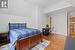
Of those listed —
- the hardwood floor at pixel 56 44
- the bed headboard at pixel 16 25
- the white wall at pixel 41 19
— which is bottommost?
the hardwood floor at pixel 56 44

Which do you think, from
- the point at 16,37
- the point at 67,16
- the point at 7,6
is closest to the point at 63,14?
the point at 67,16

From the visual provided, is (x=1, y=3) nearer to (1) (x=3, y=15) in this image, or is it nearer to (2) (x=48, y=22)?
(1) (x=3, y=15)

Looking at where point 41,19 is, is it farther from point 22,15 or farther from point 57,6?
point 22,15

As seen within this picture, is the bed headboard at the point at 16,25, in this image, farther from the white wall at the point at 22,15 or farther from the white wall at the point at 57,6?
the white wall at the point at 57,6

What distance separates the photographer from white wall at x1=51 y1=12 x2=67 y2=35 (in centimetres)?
796

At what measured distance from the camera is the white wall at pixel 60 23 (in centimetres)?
796

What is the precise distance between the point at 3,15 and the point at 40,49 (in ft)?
9.71

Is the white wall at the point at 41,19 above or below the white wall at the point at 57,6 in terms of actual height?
below

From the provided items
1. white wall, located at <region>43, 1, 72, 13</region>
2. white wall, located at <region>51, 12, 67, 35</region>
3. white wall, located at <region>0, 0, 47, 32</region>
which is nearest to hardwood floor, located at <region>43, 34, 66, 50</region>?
white wall, located at <region>51, 12, 67, 35</region>

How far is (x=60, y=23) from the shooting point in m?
8.36

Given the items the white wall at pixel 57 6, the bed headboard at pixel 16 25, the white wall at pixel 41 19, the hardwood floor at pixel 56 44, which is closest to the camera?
the hardwood floor at pixel 56 44

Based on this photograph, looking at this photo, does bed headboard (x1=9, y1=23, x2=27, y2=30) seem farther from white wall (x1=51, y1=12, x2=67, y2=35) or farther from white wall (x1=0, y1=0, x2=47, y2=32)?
white wall (x1=51, y1=12, x2=67, y2=35)

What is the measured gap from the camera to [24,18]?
260 inches

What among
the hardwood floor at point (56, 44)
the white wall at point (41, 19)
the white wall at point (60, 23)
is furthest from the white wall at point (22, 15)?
the hardwood floor at point (56, 44)
